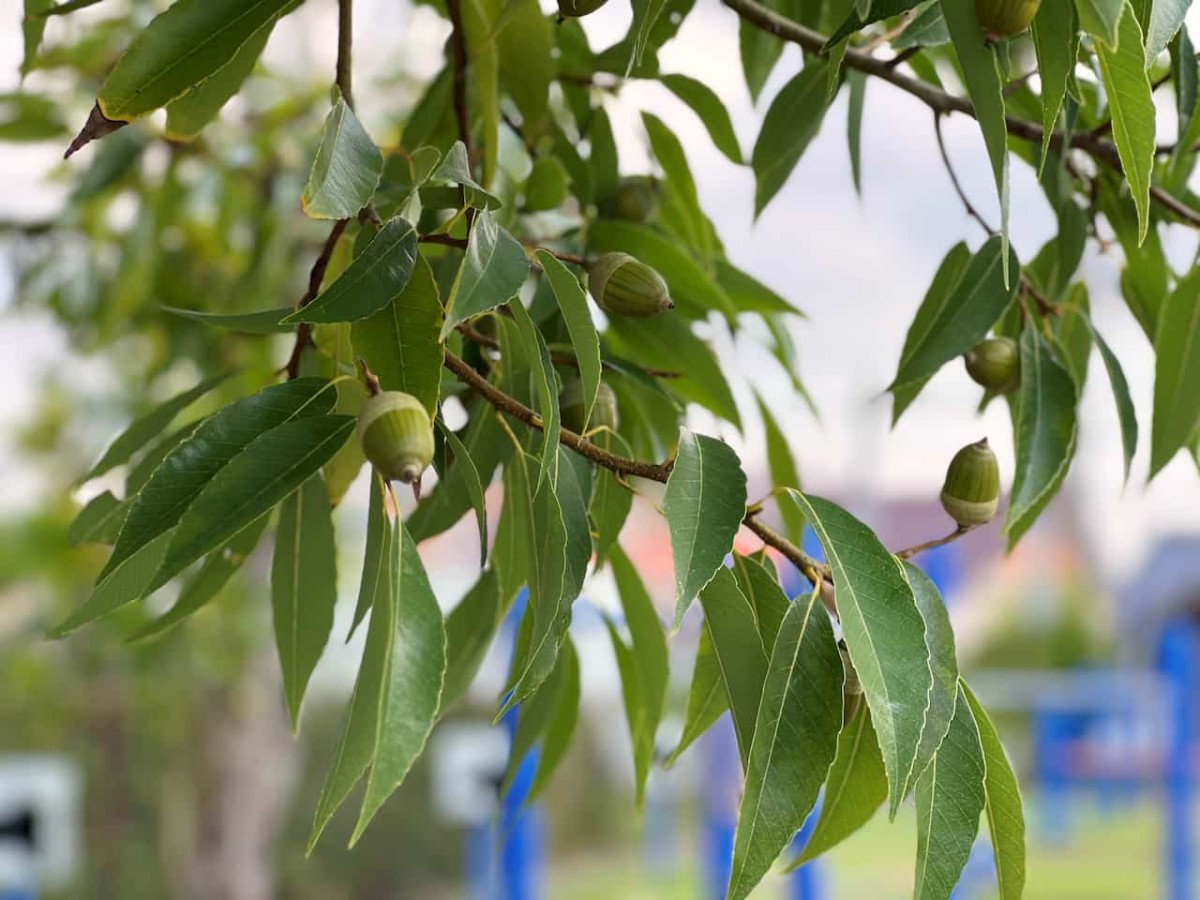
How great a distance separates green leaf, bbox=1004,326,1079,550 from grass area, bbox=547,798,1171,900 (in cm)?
448

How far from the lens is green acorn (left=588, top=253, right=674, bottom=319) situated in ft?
1.35

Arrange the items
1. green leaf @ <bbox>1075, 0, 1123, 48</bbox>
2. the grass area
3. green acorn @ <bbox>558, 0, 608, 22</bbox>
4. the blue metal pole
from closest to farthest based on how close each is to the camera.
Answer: green leaf @ <bbox>1075, 0, 1123, 48</bbox>, green acorn @ <bbox>558, 0, 608, 22</bbox>, the blue metal pole, the grass area

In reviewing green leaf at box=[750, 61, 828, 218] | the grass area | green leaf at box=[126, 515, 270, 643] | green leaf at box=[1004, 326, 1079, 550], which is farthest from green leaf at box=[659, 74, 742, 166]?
the grass area

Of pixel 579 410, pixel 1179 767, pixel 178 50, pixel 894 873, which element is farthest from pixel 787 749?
pixel 894 873

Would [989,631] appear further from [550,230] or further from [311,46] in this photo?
[550,230]

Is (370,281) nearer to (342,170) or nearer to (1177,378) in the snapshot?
(342,170)

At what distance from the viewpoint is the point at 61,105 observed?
1083 millimetres

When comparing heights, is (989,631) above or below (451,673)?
above

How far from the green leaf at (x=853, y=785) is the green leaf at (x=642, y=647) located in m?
0.11

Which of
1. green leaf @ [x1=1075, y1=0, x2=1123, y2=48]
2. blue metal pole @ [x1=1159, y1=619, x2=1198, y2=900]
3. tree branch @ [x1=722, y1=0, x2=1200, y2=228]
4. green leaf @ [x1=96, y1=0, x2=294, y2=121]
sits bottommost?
green leaf @ [x1=1075, y1=0, x2=1123, y2=48]

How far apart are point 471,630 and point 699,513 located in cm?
21

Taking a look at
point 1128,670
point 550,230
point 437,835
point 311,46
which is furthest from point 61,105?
point 1128,670

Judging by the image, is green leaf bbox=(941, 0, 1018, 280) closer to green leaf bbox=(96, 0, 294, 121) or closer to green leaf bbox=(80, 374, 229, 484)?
green leaf bbox=(96, 0, 294, 121)

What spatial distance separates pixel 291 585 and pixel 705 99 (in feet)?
0.86
